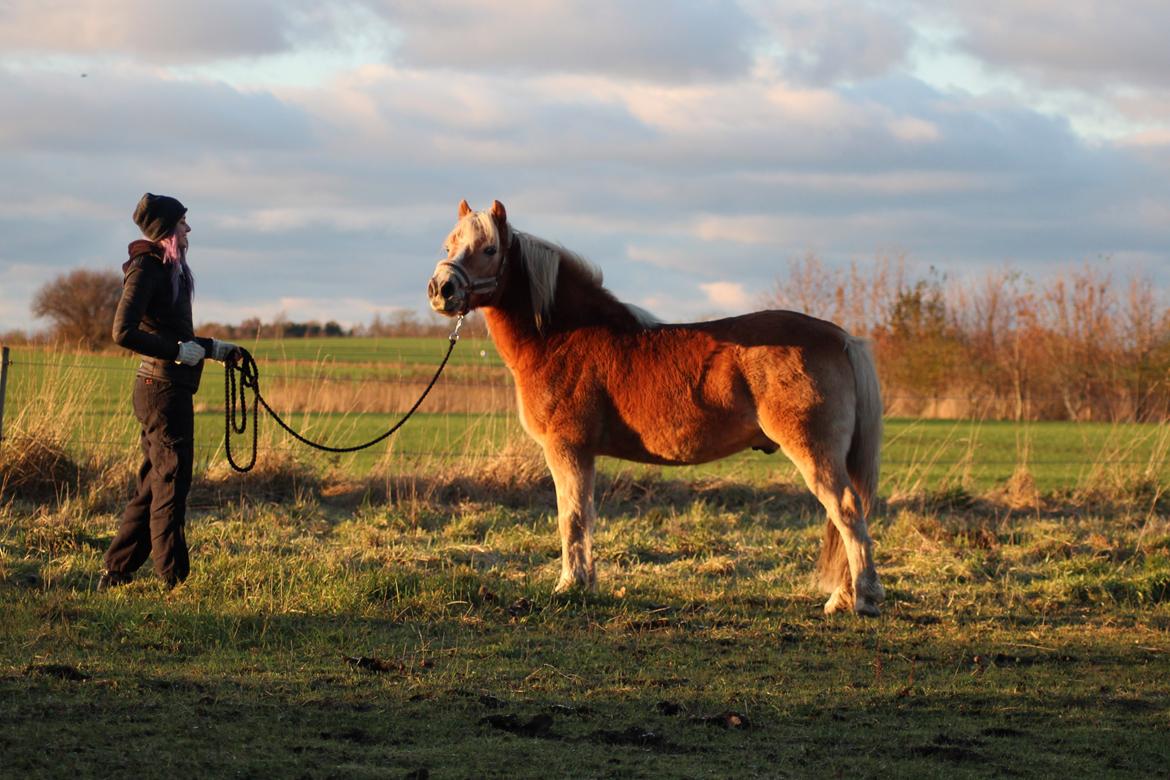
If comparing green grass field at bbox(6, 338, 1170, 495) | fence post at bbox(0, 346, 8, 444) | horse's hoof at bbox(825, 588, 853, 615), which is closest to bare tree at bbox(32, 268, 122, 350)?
green grass field at bbox(6, 338, 1170, 495)

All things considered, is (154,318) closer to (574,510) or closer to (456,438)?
(574,510)

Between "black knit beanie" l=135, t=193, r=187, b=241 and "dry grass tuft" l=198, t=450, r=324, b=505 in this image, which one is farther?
"dry grass tuft" l=198, t=450, r=324, b=505

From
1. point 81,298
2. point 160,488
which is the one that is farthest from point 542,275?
point 81,298

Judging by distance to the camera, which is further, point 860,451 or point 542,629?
point 860,451

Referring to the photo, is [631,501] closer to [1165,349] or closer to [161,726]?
[161,726]

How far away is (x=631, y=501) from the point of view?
39.7 feet

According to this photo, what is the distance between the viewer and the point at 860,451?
758cm

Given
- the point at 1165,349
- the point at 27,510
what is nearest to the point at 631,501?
the point at 27,510

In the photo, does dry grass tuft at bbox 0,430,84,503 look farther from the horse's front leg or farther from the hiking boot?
the horse's front leg

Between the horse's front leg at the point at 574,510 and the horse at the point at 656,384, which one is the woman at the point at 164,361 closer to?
the horse at the point at 656,384

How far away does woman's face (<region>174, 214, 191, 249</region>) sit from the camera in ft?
23.5

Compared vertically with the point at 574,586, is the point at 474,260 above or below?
above

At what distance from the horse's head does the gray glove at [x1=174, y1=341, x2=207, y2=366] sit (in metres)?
1.39

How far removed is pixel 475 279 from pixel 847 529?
2.76m
